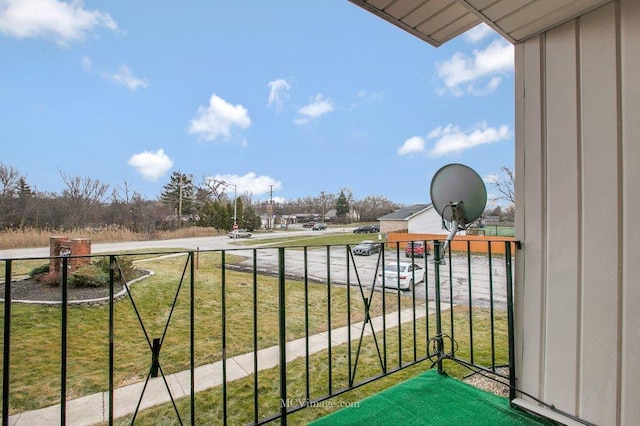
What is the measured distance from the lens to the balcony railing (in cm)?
122

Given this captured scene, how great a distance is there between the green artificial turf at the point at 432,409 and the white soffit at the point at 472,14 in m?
1.83

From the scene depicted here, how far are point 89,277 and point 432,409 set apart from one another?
582cm

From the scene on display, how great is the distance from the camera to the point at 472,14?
4.66 feet

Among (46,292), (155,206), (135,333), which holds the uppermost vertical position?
(155,206)

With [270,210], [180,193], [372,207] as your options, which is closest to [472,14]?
[180,193]

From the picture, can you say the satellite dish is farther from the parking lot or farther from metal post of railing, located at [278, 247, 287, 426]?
the parking lot

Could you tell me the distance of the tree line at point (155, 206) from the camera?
11039 millimetres

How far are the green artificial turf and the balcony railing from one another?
11 cm

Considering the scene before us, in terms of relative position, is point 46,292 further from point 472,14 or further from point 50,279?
point 472,14

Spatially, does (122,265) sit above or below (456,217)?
below

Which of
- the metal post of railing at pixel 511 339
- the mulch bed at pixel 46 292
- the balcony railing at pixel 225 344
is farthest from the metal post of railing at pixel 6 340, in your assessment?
the mulch bed at pixel 46 292

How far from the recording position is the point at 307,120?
22344 millimetres

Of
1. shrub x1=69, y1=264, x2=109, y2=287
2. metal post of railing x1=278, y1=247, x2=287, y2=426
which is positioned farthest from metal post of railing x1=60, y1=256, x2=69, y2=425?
shrub x1=69, y1=264, x2=109, y2=287

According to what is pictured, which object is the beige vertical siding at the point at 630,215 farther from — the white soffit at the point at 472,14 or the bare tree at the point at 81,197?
the bare tree at the point at 81,197
